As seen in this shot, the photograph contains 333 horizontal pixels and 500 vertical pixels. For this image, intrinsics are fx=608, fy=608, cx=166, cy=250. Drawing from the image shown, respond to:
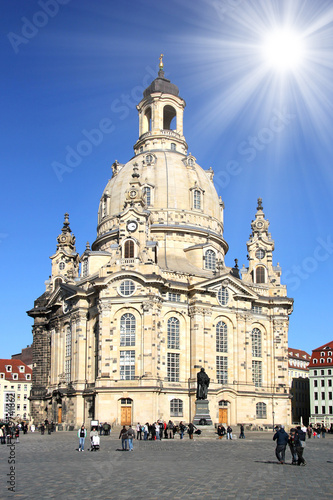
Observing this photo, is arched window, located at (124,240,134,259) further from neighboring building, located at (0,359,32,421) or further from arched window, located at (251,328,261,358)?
neighboring building, located at (0,359,32,421)

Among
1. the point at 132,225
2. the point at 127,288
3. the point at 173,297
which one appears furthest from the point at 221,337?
the point at 132,225

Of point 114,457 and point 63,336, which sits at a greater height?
point 63,336

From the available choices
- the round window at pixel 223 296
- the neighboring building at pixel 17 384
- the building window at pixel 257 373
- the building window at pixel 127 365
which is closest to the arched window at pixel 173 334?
the building window at pixel 127 365

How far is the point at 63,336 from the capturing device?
75562mm

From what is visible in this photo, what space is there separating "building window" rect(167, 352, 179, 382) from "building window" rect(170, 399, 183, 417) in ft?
7.50

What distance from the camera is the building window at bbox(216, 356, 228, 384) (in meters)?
69.0

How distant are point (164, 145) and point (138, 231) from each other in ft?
73.7

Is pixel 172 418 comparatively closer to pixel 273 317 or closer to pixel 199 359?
pixel 199 359

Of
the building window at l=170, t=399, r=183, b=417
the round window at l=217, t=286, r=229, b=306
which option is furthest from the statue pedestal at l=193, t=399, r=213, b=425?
the round window at l=217, t=286, r=229, b=306

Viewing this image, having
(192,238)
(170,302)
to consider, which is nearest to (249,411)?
(170,302)

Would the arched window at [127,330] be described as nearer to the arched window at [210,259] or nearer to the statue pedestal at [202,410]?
the statue pedestal at [202,410]

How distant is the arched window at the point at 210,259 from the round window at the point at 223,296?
532 centimetres

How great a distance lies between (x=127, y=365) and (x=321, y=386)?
5525 cm

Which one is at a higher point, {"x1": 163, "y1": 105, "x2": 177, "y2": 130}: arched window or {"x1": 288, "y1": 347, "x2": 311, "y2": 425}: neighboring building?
{"x1": 163, "y1": 105, "x2": 177, "y2": 130}: arched window
